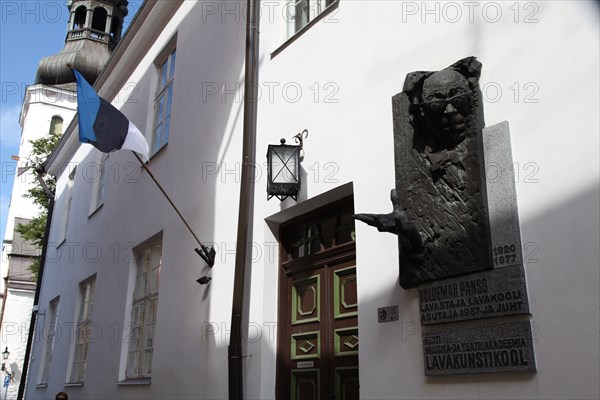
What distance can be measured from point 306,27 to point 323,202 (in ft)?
5.71

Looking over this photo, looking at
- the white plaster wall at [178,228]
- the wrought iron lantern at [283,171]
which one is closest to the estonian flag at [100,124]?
the white plaster wall at [178,228]

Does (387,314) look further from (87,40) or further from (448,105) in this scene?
(87,40)

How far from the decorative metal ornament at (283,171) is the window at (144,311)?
3.20 m

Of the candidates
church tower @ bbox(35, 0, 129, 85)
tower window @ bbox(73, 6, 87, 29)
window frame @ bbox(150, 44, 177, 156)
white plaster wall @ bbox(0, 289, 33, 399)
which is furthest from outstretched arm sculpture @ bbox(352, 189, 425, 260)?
tower window @ bbox(73, 6, 87, 29)

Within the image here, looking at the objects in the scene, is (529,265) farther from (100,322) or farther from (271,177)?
(100,322)

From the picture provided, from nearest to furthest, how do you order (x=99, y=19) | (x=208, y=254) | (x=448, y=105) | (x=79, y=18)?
(x=448, y=105) → (x=208, y=254) → (x=99, y=19) → (x=79, y=18)

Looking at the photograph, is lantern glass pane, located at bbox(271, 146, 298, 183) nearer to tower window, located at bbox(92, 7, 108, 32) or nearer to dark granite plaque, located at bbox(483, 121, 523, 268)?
dark granite plaque, located at bbox(483, 121, 523, 268)

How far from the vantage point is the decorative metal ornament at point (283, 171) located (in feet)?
16.9

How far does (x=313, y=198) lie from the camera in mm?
5109

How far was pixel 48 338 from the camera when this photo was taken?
44.3 feet

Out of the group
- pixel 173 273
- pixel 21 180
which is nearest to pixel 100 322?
pixel 173 273

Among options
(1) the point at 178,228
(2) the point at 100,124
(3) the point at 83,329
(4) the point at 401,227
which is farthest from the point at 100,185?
(4) the point at 401,227

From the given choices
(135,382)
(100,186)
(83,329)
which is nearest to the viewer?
(135,382)

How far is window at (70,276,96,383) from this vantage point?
10406 mm
